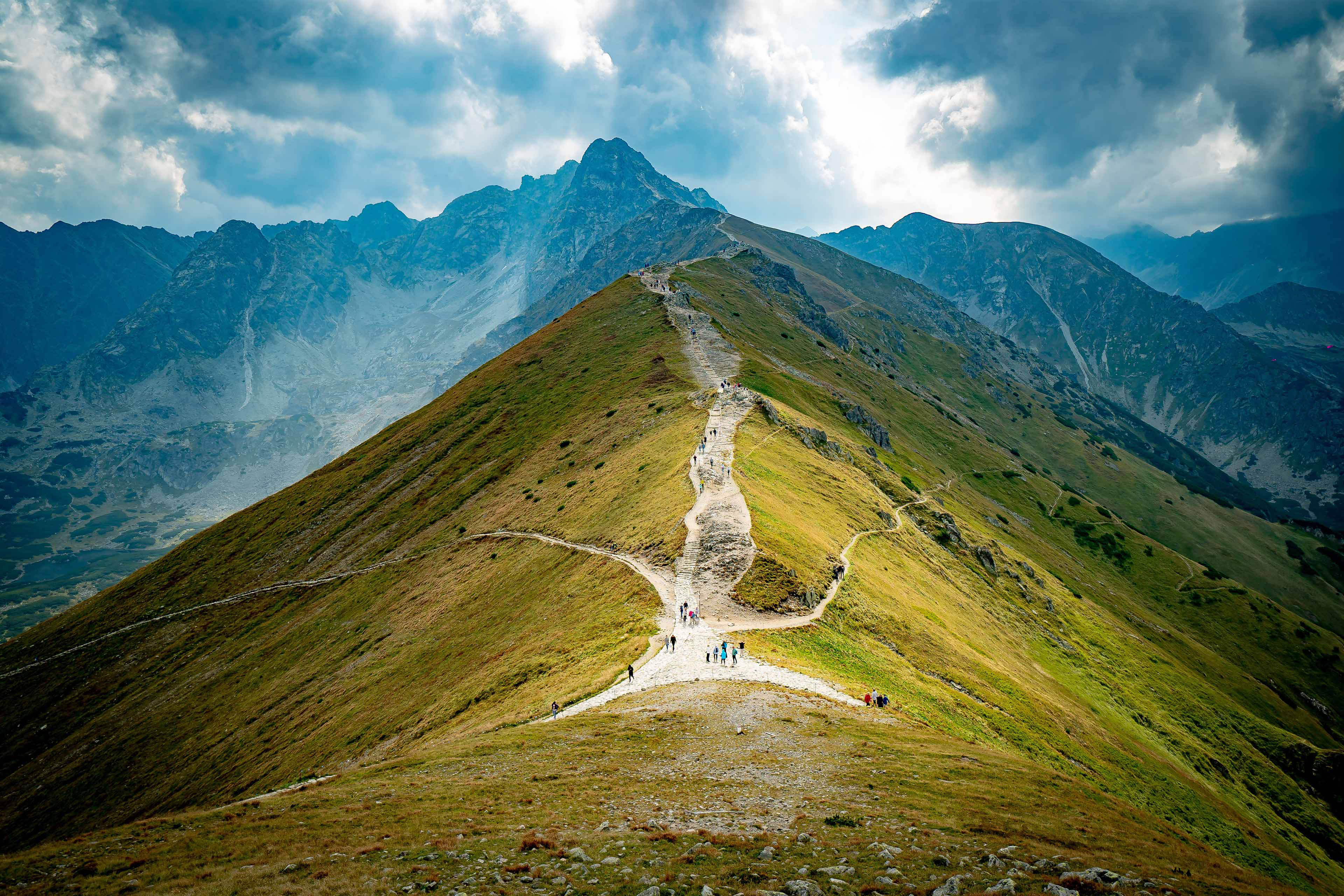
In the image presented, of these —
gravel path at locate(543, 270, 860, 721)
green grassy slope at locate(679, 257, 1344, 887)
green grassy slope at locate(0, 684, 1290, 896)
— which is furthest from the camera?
green grassy slope at locate(679, 257, 1344, 887)

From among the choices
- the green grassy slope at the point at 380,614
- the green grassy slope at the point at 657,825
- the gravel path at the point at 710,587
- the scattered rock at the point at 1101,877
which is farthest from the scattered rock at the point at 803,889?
the green grassy slope at the point at 380,614

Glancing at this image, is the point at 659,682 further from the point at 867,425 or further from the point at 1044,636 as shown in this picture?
the point at 867,425

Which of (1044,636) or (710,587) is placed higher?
(710,587)

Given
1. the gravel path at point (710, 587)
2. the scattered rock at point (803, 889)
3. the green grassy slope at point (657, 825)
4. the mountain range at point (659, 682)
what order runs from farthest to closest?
1. the gravel path at point (710, 587)
2. the mountain range at point (659, 682)
3. the green grassy slope at point (657, 825)
4. the scattered rock at point (803, 889)

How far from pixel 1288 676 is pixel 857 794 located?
17320 centimetres

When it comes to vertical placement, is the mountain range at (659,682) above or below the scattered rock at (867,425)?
below

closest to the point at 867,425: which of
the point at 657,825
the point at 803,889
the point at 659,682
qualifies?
the point at 659,682

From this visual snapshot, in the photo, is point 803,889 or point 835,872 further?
point 835,872

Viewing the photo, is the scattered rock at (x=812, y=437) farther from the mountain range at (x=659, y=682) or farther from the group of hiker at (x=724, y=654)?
the group of hiker at (x=724, y=654)

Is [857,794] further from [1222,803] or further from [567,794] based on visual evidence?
[1222,803]

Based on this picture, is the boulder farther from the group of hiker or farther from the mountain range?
the group of hiker

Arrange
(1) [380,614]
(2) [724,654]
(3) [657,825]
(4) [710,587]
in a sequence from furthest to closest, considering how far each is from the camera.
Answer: (1) [380,614]
(4) [710,587]
(2) [724,654]
(3) [657,825]

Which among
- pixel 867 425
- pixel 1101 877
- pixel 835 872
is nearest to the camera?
pixel 1101 877

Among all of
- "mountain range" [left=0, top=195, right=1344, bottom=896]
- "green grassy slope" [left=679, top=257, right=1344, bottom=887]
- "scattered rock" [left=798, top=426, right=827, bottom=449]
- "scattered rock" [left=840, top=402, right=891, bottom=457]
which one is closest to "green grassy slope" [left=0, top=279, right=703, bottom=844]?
"mountain range" [left=0, top=195, right=1344, bottom=896]
